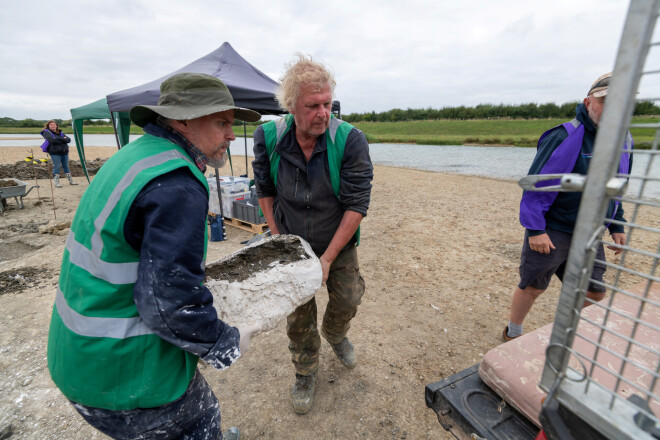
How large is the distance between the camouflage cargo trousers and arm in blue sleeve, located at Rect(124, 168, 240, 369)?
1115 millimetres

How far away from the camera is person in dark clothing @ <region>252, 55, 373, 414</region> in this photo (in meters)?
1.84

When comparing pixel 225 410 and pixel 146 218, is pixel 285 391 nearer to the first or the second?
pixel 225 410

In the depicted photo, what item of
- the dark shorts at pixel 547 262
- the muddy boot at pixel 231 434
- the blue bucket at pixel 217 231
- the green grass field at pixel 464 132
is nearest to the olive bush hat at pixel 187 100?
the muddy boot at pixel 231 434

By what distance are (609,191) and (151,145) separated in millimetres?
1361

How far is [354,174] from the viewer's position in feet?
6.47

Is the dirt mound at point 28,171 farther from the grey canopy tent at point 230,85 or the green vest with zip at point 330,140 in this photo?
the green vest with zip at point 330,140

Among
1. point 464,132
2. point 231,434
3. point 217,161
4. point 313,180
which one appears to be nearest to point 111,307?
point 217,161

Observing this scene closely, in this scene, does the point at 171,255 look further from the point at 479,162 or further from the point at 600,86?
the point at 479,162

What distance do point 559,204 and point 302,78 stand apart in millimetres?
1845

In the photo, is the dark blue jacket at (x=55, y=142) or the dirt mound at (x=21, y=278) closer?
the dirt mound at (x=21, y=278)

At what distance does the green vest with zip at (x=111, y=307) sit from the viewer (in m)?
1.08

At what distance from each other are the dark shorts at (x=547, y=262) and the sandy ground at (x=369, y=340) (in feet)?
2.68

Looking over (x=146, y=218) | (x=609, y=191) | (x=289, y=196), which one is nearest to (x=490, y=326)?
(x=289, y=196)

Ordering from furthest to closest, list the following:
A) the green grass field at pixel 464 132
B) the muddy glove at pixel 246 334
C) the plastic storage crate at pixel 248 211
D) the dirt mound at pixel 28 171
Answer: the green grass field at pixel 464 132, the dirt mound at pixel 28 171, the plastic storage crate at pixel 248 211, the muddy glove at pixel 246 334
